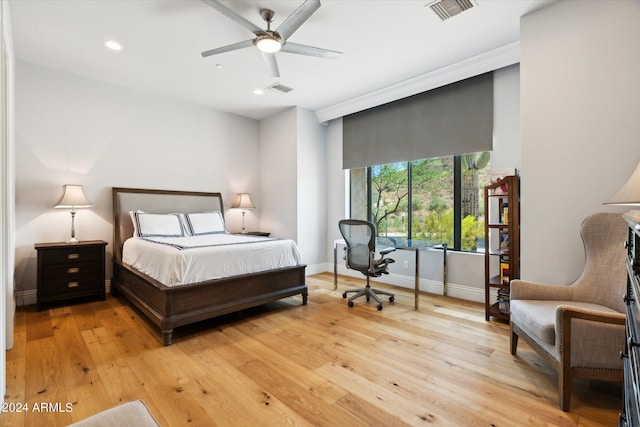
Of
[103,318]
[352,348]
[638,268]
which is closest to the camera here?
[638,268]

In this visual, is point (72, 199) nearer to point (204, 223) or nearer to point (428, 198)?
point (204, 223)

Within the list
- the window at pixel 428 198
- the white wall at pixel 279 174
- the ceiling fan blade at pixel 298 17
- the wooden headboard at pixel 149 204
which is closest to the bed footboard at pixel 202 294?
the wooden headboard at pixel 149 204

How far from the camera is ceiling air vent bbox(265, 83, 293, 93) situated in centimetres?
407

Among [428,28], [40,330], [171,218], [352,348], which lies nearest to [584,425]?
[352,348]

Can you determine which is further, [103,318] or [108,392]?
[103,318]

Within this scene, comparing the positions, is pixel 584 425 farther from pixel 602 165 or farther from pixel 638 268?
pixel 602 165

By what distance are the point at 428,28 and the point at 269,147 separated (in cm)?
328

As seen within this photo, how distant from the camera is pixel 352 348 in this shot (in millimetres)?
2428

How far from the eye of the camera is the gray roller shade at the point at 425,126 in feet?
11.6

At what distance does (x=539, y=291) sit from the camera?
2.22 m

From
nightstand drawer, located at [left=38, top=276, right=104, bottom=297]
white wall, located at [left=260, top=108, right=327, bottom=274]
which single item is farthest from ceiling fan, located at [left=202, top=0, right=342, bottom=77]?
nightstand drawer, located at [left=38, top=276, right=104, bottom=297]

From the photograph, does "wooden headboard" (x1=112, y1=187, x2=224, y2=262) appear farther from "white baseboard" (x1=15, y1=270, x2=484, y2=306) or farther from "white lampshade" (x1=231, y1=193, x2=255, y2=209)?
"white baseboard" (x1=15, y1=270, x2=484, y2=306)

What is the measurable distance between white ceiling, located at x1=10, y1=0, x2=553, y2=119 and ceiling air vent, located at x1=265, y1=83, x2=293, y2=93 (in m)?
0.08

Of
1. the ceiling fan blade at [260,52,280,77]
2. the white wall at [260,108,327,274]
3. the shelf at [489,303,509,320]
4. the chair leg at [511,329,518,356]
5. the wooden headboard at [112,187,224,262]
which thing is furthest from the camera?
the white wall at [260,108,327,274]
